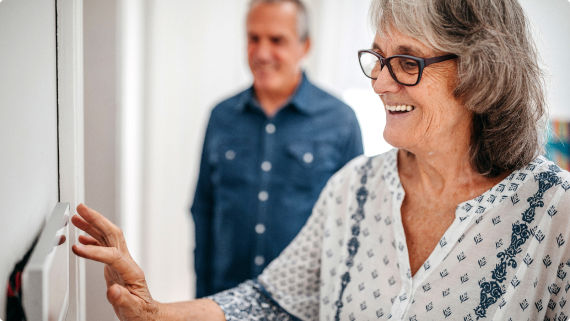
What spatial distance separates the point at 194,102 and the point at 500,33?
7.40 feet

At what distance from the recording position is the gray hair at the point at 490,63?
41.3 inches

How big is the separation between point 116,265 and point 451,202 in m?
0.73

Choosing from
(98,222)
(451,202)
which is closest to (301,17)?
(451,202)

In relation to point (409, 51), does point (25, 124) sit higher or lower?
lower

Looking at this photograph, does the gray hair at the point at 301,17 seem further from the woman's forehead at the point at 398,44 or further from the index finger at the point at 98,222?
the index finger at the point at 98,222

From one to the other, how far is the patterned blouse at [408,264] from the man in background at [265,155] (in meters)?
0.71

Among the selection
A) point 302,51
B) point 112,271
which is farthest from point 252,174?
point 112,271

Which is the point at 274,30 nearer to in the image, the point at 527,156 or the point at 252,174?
the point at 252,174

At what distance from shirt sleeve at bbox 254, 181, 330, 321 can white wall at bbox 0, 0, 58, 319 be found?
2.00ft

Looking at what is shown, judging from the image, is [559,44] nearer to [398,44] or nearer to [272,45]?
[272,45]

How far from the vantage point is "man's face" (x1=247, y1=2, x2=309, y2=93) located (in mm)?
2139

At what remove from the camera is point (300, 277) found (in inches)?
52.3

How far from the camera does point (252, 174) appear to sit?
6.87 feet

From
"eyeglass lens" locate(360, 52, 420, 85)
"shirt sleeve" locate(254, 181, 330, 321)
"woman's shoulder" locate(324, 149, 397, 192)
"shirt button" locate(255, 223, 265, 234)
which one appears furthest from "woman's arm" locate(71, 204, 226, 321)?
"shirt button" locate(255, 223, 265, 234)
